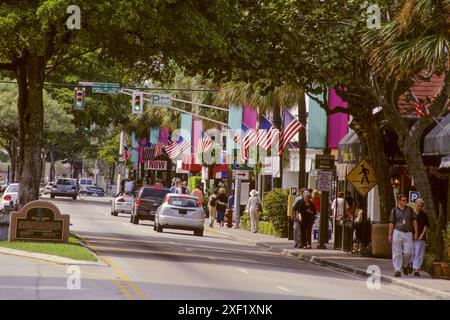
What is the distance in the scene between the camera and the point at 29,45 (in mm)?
28062

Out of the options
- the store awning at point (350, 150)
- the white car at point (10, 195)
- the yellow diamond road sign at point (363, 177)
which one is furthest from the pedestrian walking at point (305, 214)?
the white car at point (10, 195)

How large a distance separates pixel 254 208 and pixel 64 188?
41.4 metres

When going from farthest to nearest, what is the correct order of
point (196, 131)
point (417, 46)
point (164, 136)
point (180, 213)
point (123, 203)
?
point (164, 136), point (196, 131), point (123, 203), point (180, 213), point (417, 46)

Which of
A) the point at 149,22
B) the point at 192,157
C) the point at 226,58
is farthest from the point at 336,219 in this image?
the point at 192,157

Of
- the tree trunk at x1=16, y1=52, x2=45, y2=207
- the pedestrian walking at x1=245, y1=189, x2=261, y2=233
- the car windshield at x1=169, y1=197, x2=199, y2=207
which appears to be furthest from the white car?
the tree trunk at x1=16, y1=52, x2=45, y2=207

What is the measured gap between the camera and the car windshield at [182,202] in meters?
42.0

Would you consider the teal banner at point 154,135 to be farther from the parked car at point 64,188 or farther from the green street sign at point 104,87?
the green street sign at point 104,87

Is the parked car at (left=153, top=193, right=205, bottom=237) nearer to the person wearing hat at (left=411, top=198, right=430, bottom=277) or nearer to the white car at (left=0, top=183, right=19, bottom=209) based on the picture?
the white car at (left=0, top=183, right=19, bottom=209)

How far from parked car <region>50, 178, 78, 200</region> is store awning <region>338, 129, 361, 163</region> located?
49508 millimetres

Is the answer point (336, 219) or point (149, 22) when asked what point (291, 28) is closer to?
point (149, 22)

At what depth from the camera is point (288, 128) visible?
44.8 meters

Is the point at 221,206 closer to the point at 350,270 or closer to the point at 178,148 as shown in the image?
the point at 178,148

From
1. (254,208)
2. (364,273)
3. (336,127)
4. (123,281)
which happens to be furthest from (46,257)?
(336,127)

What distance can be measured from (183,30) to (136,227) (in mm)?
19980
